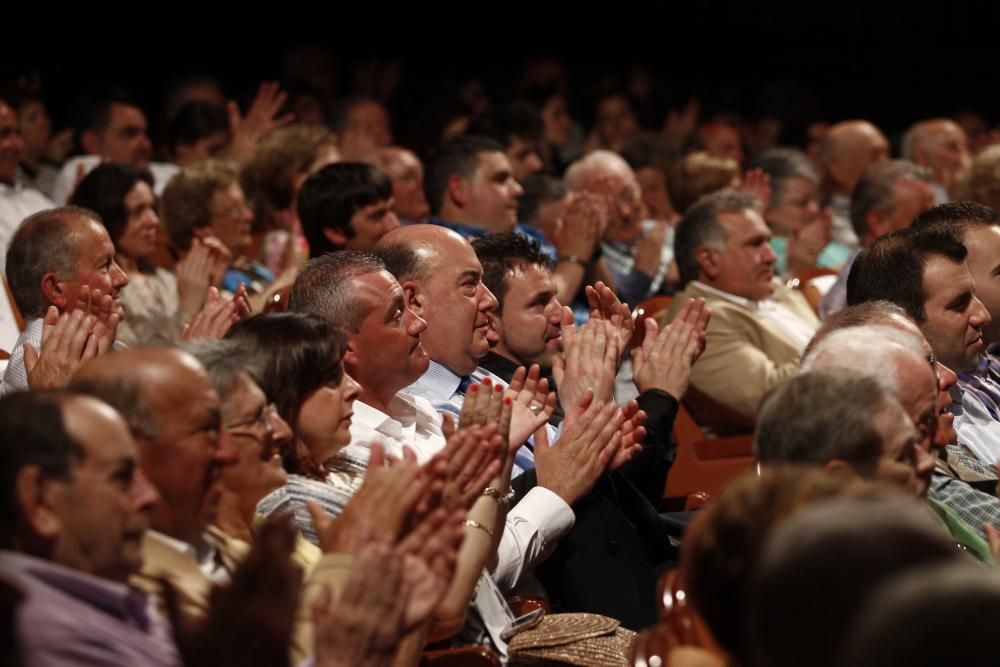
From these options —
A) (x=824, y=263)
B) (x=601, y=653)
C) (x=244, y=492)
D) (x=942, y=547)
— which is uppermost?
(x=942, y=547)

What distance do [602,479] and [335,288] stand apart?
720 millimetres

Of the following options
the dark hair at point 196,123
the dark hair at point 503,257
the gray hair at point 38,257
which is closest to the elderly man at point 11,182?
the dark hair at point 196,123

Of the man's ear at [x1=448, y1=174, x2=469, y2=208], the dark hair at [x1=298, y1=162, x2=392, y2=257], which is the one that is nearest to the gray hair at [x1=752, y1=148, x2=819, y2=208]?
the man's ear at [x1=448, y1=174, x2=469, y2=208]

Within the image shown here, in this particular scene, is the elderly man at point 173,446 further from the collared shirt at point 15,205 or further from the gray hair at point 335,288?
the collared shirt at point 15,205

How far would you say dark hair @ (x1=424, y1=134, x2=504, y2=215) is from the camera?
18.8ft

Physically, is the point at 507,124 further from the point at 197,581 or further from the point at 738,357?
the point at 197,581

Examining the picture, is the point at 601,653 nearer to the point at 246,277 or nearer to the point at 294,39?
the point at 246,277

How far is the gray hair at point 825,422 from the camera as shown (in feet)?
8.29

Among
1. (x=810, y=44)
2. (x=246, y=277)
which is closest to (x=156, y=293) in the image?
(x=246, y=277)

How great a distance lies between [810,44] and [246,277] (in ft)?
20.9

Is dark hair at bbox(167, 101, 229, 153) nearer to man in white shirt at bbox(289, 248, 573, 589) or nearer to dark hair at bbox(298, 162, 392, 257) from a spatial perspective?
dark hair at bbox(298, 162, 392, 257)

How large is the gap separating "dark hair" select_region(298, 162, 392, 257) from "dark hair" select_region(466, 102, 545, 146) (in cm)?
166

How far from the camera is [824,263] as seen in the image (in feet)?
22.1

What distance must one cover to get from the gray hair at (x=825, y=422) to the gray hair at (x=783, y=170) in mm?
4460
